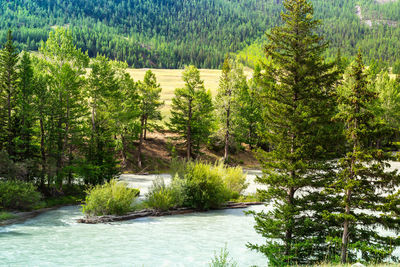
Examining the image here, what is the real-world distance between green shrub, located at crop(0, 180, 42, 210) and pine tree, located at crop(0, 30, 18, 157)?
5.44m

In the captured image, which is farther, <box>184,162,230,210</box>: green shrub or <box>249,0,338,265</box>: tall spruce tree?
<box>184,162,230,210</box>: green shrub

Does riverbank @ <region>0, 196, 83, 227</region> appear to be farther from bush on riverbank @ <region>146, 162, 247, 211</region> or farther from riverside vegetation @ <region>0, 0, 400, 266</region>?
bush on riverbank @ <region>146, 162, 247, 211</region>

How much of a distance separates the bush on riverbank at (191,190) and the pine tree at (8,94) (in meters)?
13.7

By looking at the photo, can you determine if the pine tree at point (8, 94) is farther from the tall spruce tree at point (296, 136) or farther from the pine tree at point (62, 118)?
the tall spruce tree at point (296, 136)

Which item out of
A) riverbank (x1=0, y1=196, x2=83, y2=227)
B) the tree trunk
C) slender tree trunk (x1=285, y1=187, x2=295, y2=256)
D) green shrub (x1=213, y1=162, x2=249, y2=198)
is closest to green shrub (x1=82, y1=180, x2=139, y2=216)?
riverbank (x1=0, y1=196, x2=83, y2=227)

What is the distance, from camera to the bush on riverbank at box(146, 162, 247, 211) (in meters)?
29.4

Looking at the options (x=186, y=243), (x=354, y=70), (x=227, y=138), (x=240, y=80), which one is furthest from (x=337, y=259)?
(x=240, y=80)

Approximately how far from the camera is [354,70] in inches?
567

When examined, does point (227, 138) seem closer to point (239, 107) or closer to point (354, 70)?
point (239, 107)

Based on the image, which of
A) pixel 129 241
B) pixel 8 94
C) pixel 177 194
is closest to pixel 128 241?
pixel 129 241

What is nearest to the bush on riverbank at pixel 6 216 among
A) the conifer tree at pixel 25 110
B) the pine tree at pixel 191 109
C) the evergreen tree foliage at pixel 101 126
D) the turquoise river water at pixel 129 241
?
the turquoise river water at pixel 129 241

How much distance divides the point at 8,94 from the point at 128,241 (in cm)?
2031

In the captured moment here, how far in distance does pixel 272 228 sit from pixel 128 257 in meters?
8.08

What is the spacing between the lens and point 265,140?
1722 cm
